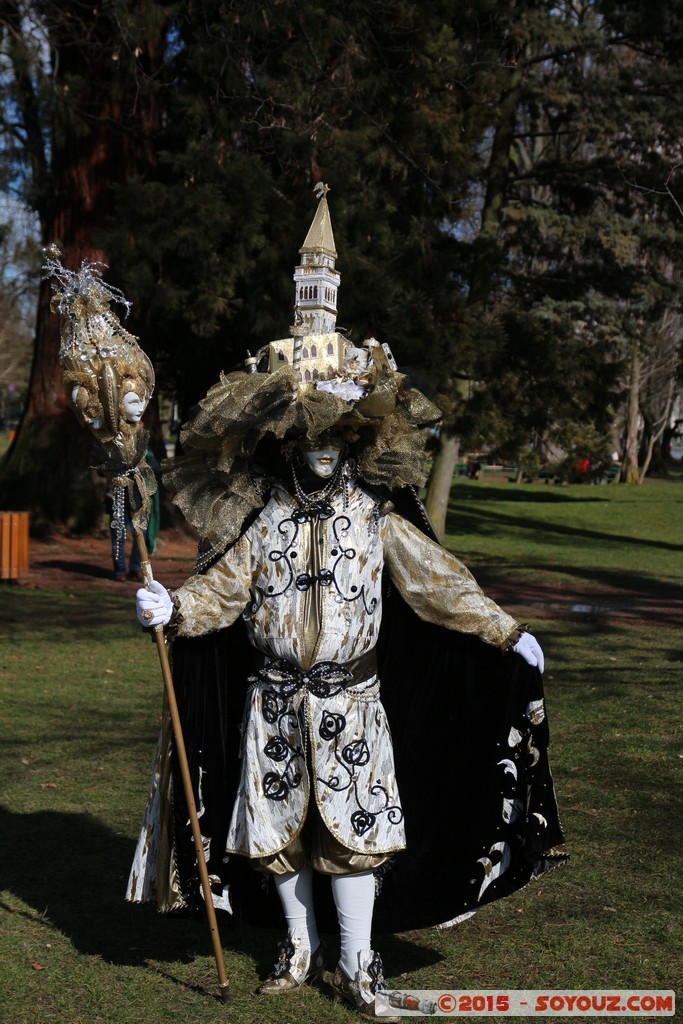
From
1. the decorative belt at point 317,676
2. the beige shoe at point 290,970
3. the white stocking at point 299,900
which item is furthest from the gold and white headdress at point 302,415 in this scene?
the beige shoe at point 290,970

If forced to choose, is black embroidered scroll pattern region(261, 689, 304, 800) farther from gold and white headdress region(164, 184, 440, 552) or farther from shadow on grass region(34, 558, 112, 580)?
shadow on grass region(34, 558, 112, 580)

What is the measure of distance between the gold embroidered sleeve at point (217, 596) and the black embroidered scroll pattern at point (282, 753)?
33 cm

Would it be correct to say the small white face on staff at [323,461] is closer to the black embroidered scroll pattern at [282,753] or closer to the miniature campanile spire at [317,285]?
the miniature campanile spire at [317,285]

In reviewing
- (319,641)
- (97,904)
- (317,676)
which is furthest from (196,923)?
(319,641)

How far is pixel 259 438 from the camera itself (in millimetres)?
3961

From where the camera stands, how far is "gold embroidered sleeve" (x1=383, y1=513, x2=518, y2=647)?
13.5 feet

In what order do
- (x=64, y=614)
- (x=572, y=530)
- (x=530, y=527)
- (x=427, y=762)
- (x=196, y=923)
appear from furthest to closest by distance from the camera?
(x=530, y=527)
(x=572, y=530)
(x=64, y=614)
(x=196, y=923)
(x=427, y=762)

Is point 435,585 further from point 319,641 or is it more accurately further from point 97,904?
point 97,904

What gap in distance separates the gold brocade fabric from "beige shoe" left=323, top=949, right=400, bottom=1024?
1.51 metres

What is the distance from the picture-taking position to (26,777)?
6.46 metres

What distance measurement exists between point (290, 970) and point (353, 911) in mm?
359

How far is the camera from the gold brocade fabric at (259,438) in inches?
152

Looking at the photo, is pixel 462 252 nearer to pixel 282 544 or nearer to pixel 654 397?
pixel 282 544

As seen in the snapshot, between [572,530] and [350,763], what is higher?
[350,763]
